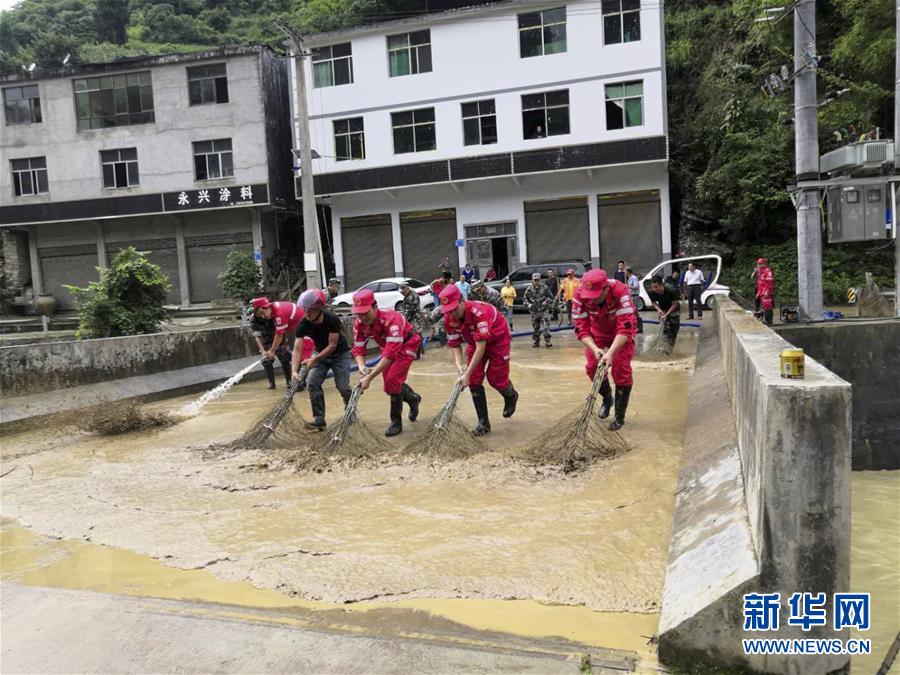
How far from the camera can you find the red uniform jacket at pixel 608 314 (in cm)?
672

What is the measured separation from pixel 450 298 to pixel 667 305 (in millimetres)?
6412

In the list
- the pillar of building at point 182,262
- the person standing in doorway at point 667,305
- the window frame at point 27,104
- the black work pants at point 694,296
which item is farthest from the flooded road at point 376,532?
the window frame at point 27,104

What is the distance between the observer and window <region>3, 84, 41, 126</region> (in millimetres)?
30203

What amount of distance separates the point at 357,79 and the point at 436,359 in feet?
57.3

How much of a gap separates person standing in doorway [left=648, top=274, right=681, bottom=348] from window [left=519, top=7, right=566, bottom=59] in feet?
54.9

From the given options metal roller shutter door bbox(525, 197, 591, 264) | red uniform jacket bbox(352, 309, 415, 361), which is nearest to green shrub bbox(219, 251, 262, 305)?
metal roller shutter door bbox(525, 197, 591, 264)

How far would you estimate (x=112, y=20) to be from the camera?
62750 millimetres

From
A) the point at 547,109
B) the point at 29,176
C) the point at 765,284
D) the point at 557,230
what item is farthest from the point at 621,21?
the point at 29,176

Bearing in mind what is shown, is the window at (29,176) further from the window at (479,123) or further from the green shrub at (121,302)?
the green shrub at (121,302)

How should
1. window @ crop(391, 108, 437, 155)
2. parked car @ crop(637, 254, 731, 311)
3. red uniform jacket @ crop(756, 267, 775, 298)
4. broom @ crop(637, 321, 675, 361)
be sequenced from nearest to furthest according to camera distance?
broom @ crop(637, 321, 675, 361) < red uniform jacket @ crop(756, 267, 775, 298) < parked car @ crop(637, 254, 731, 311) < window @ crop(391, 108, 437, 155)

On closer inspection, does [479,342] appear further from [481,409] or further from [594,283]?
[594,283]

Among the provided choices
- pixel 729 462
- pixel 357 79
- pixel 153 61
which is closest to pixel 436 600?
pixel 729 462

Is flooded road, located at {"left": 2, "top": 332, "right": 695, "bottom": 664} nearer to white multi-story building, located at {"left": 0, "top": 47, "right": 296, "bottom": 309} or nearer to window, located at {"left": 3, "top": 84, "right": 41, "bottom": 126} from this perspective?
white multi-story building, located at {"left": 0, "top": 47, "right": 296, "bottom": 309}

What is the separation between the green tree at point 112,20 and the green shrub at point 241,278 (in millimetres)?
47251
